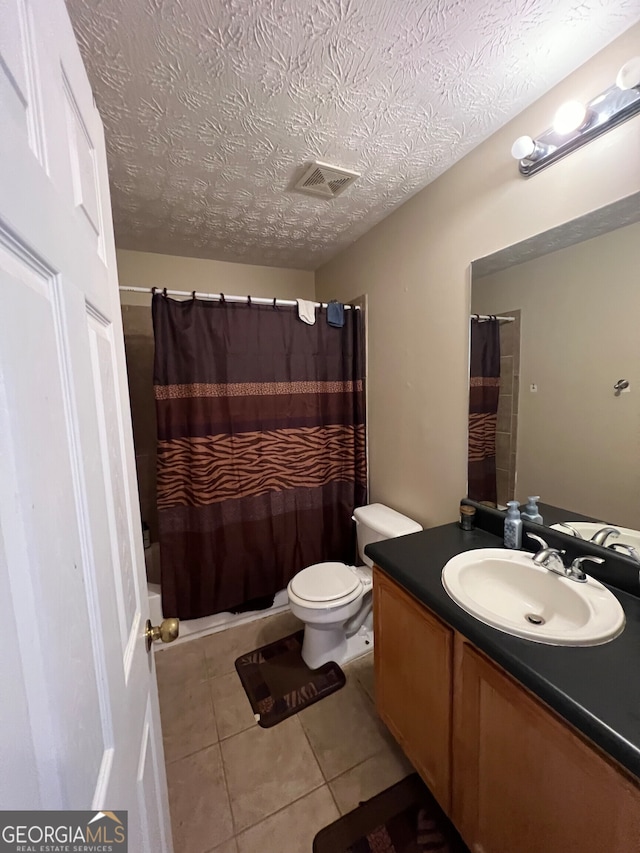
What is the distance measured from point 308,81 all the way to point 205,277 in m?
1.58

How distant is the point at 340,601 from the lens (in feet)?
5.35

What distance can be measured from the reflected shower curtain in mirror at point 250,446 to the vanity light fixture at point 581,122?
1185 millimetres

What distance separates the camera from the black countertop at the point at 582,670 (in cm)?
62

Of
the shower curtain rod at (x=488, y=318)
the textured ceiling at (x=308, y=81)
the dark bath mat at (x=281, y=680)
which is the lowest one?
the dark bath mat at (x=281, y=680)

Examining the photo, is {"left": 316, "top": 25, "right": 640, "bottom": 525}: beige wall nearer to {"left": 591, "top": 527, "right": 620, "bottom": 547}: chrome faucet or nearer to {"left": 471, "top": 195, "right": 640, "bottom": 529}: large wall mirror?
{"left": 471, "top": 195, "right": 640, "bottom": 529}: large wall mirror

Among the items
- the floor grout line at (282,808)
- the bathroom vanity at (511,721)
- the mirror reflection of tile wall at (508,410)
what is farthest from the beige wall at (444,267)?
the floor grout line at (282,808)

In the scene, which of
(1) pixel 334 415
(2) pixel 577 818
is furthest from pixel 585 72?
(2) pixel 577 818

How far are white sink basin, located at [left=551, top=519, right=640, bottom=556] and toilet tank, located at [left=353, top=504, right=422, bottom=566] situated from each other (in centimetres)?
65

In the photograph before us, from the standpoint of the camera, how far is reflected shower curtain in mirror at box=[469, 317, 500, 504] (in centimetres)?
139

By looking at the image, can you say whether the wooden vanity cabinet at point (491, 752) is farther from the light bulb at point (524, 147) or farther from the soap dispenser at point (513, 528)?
the light bulb at point (524, 147)

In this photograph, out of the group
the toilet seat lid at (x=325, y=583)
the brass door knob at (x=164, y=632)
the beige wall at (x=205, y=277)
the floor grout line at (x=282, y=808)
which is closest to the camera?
the brass door knob at (x=164, y=632)

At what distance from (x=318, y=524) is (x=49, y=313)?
2.04m

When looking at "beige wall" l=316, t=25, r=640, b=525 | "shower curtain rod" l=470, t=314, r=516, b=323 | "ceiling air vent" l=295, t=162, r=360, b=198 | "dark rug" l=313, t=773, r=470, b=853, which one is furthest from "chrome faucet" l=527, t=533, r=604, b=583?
"ceiling air vent" l=295, t=162, r=360, b=198

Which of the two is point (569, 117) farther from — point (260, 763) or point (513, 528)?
point (260, 763)
